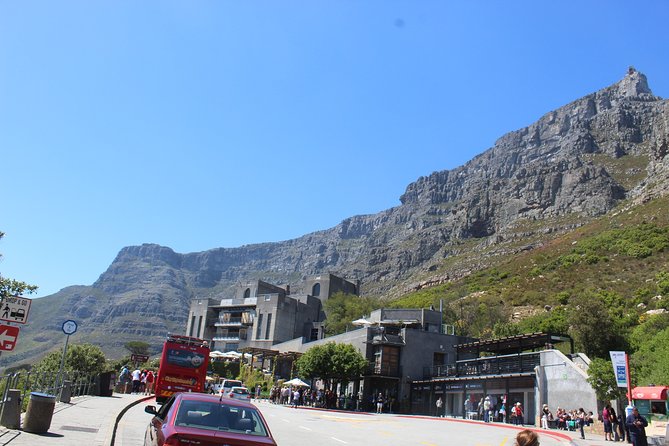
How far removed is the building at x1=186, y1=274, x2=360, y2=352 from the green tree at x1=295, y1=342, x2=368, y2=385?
109 ft

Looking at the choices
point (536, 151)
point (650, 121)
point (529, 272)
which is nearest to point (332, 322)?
point (529, 272)

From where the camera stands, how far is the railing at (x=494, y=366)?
113ft

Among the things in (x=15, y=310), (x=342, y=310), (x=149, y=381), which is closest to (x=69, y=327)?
(x=15, y=310)

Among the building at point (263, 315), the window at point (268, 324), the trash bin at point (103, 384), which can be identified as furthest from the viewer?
the building at point (263, 315)

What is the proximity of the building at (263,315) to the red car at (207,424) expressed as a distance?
241ft

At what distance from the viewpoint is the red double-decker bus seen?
84.4 feet

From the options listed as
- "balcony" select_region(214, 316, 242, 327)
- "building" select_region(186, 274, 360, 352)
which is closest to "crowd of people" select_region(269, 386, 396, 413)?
"building" select_region(186, 274, 360, 352)

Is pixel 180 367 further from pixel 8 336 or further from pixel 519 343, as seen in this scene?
pixel 519 343

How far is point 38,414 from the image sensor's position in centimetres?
1182

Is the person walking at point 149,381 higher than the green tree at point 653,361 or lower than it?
lower

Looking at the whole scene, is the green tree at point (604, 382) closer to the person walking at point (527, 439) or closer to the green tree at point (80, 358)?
the person walking at point (527, 439)

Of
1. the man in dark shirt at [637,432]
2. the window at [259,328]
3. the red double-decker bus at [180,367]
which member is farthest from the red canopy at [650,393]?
the window at [259,328]

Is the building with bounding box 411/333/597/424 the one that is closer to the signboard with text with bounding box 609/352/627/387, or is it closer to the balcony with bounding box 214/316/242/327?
the signboard with text with bounding box 609/352/627/387

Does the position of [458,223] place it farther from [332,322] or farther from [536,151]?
[332,322]
